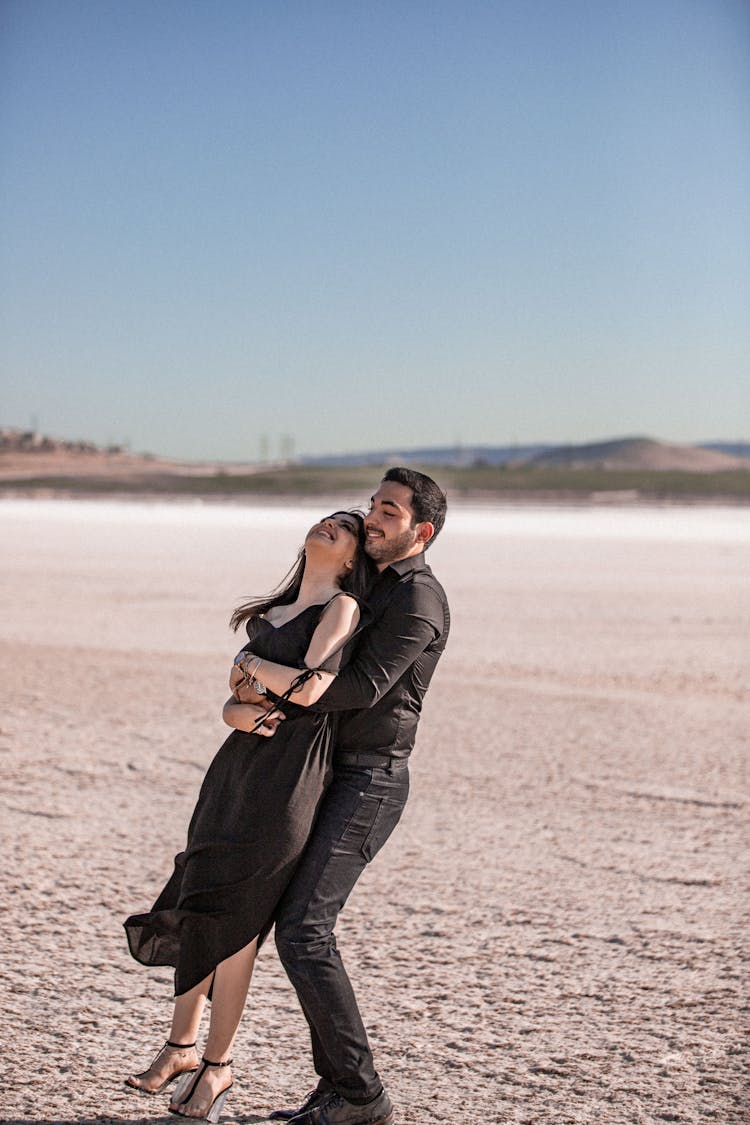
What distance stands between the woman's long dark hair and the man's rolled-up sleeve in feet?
0.38

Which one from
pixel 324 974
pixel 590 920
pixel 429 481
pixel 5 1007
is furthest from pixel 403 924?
pixel 429 481

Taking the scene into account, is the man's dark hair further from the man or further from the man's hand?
the man's hand

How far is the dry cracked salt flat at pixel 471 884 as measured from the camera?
3994mm

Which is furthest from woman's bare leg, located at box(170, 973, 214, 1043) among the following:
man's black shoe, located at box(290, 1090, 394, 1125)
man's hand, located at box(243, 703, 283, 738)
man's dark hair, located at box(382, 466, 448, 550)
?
man's dark hair, located at box(382, 466, 448, 550)

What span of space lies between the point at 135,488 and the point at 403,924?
93.0m

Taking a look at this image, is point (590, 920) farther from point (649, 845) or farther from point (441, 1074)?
point (441, 1074)

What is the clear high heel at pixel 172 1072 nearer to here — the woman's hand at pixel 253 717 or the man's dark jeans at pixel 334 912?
the man's dark jeans at pixel 334 912

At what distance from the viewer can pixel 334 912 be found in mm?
3373

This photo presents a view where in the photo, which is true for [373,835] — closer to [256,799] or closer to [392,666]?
[256,799]

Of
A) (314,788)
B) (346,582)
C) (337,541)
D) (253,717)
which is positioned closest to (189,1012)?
(314,788)

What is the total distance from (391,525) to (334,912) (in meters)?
1.04

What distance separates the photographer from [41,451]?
156750mm

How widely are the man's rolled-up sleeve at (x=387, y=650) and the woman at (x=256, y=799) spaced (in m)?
0.05

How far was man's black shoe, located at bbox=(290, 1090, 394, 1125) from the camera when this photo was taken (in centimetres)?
346
